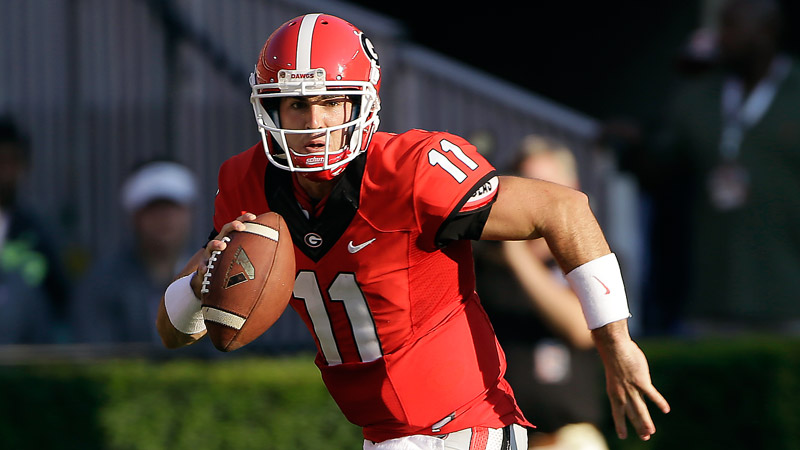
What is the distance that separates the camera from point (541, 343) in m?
4.70

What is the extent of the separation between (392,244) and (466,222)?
23 centimetres

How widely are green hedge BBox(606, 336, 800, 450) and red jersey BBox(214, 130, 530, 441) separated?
2669 millimetres

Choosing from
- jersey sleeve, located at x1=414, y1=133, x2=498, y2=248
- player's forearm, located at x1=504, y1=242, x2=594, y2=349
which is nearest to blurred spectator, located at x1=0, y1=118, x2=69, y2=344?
player's forearm, located at x1=504, y1=242, x2=594, y2=349

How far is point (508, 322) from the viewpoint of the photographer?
476 cm

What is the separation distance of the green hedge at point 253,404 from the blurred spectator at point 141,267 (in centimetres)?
47

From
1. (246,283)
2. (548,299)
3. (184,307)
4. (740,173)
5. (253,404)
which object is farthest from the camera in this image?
(740,173)

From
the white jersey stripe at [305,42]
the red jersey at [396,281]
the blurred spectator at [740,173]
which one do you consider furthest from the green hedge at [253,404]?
the white jersey stripe at [305,42]

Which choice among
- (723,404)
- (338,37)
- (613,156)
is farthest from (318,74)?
(613,156)

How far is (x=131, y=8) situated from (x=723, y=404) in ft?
14.4

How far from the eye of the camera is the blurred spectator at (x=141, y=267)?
636cm

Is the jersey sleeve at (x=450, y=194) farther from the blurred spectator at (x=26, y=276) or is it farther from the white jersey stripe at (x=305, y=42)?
the blurred spectator at (x=26, y=276)

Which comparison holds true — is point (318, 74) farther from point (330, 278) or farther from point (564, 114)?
point (564, 114)

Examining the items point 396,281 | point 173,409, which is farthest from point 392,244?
point 173,409

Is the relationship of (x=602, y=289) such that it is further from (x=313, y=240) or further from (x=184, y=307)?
(x=184, y=307)
